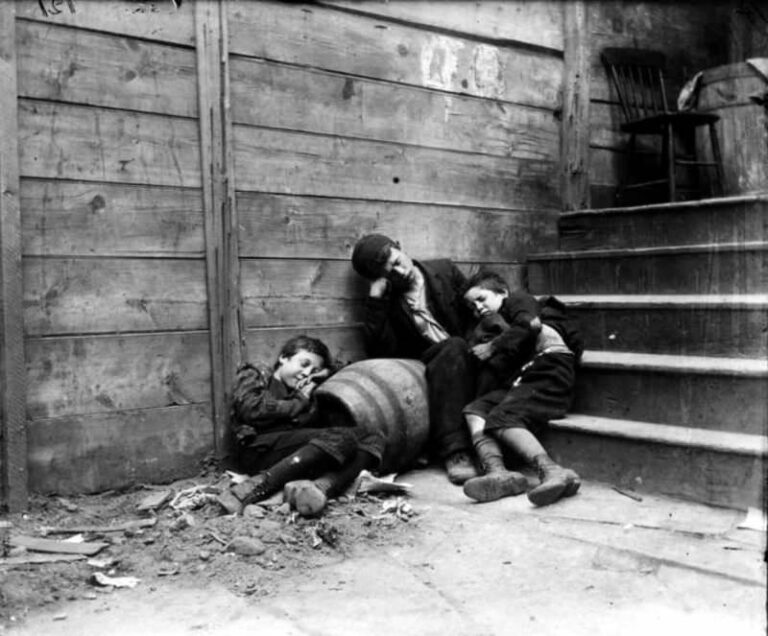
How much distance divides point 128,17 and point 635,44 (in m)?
3.15

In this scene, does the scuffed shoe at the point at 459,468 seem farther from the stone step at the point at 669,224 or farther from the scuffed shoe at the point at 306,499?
the stone step at the point at 669,224

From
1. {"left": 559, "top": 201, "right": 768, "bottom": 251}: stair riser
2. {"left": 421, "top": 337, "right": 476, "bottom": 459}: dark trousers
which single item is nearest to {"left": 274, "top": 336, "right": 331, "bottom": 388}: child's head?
{"left": 421, "top": 337, "right": 476, "bottom": 459}: dark trousers

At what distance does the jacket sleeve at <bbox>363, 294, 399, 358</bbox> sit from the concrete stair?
2.88ft

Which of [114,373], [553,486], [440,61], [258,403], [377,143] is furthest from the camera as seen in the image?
[440,61]

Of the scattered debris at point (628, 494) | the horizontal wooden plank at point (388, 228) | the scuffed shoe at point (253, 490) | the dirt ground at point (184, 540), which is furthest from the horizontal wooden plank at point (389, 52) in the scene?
the scattered debris at point (628, 494)

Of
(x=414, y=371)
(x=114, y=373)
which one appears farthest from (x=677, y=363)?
(x=114, y=373)

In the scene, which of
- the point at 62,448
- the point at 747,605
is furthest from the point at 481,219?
the point at 747,605

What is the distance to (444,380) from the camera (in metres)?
3.67

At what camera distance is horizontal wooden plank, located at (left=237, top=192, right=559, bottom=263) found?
12.1 feet

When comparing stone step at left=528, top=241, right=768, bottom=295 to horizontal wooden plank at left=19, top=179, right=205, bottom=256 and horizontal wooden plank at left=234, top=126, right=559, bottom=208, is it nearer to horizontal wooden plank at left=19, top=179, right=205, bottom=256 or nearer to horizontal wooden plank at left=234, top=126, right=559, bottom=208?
horizontal wooden plank at left=234, top=126, right=559, bottom=208

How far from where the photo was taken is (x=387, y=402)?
11.4ft

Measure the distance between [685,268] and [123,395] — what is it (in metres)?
2.53

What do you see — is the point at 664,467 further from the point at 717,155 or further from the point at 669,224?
the point at 717,155

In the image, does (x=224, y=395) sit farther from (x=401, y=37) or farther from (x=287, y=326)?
(x=401, y=37)
